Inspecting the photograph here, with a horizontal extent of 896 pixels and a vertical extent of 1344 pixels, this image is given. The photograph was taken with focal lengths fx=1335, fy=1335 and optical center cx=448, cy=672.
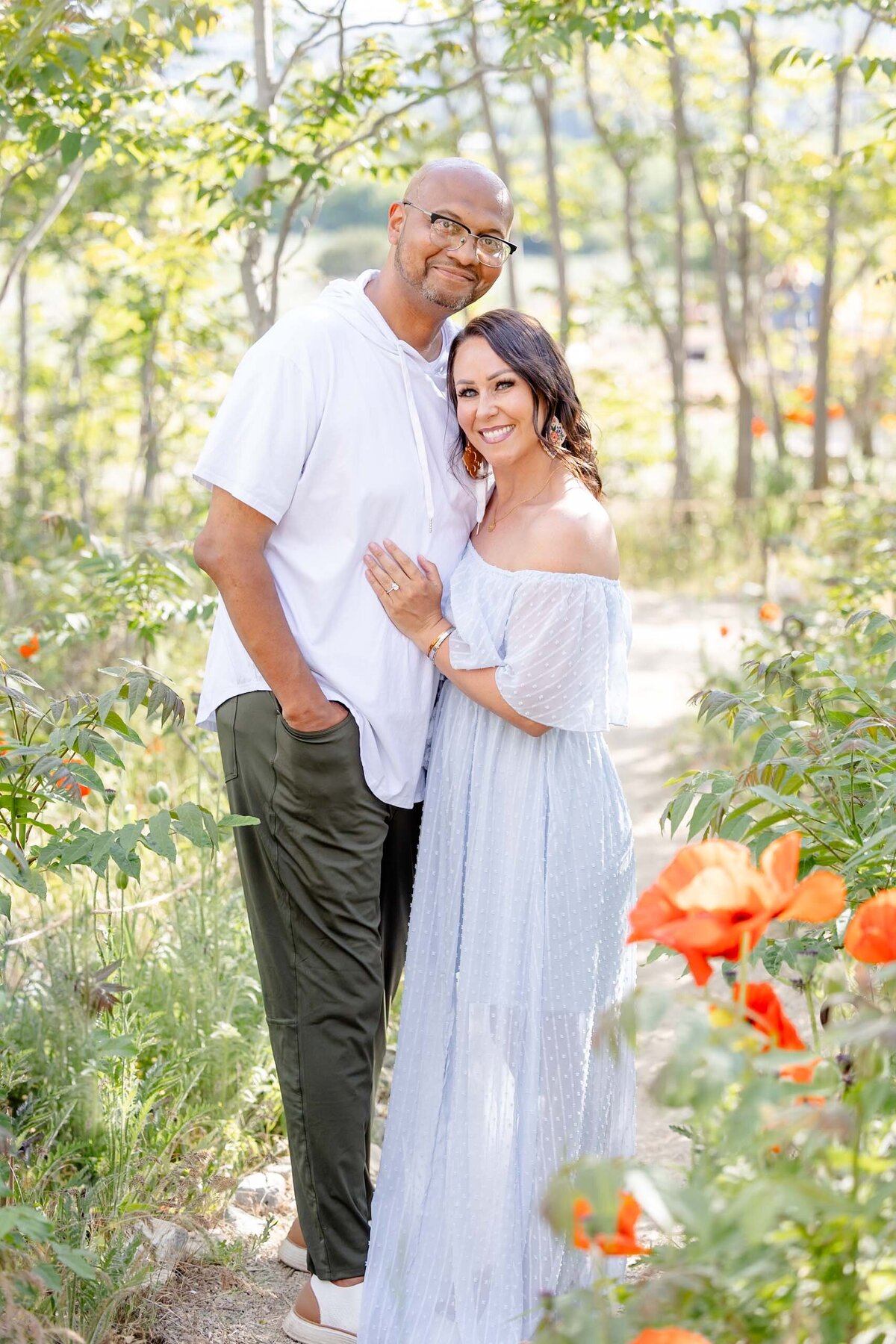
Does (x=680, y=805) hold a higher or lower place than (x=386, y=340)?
lower

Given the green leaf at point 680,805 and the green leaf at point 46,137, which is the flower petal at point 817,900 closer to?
the green leaf at point 680,805

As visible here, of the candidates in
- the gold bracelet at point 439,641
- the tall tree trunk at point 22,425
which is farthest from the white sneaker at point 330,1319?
the tall tree trunk at point 22,425

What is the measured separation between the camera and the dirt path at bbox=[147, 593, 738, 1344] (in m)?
2.44

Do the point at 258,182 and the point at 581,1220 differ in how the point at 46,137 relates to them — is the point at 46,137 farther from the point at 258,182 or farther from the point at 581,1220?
the point at 581,1220

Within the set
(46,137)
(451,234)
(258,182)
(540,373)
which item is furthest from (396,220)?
(258,182)

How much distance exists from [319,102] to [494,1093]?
116 inches

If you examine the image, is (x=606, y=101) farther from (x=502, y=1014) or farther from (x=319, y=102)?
(x=502, y=1014)

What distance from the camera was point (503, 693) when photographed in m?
2.36

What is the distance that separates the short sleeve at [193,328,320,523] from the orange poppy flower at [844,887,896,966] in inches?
52.4

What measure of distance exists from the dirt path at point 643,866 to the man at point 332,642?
0.37ft

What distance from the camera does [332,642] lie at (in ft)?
7.99

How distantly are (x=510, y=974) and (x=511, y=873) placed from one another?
0.18 meters

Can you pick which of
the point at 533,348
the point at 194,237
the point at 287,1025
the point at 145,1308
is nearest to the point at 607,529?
the point at 533,348

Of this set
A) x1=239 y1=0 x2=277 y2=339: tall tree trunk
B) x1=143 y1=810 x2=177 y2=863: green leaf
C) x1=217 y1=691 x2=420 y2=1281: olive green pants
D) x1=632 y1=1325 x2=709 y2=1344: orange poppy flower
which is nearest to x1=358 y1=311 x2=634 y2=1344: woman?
x1=217 y1=691 x2=420 y2=1281: olive green pants
